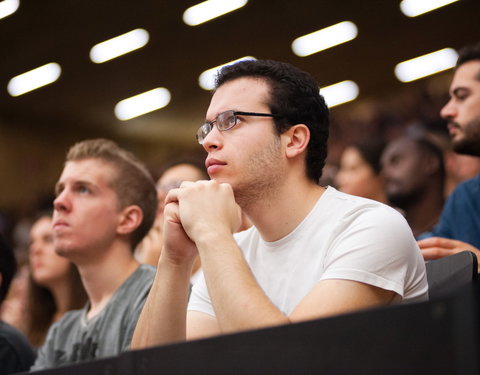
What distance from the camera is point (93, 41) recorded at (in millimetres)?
7035

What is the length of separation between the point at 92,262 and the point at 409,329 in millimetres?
1753

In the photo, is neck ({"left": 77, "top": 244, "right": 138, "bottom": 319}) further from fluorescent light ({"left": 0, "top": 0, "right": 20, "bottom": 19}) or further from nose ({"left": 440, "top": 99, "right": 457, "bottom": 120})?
fluorescent light ({"left": 0, "top": 0, "right": 20, "bottom": 19})

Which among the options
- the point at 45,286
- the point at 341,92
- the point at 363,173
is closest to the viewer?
the point at 45,286

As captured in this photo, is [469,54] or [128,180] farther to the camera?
[469,54]

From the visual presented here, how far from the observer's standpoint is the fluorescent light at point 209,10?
648 cm

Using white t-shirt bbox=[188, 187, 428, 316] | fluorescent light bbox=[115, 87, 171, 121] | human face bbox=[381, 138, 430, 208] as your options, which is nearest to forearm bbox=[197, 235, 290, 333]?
white t-shirt bbox=[188, 187, 428, 316]

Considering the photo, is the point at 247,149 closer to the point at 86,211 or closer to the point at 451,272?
the point at 451,272

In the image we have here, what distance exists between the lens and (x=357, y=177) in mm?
4109

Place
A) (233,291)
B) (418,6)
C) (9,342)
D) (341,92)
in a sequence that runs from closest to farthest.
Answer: (233,291), (9,342), (418,6), (341,92)

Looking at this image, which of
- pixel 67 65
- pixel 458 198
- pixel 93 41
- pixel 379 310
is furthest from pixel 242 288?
pixel 67 65

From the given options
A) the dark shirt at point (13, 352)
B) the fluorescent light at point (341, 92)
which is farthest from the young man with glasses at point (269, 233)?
the fluorescent light at point (341, 92)

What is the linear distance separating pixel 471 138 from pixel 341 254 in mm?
1390

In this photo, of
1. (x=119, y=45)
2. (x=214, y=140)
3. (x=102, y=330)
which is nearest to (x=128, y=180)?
(x=102, y=330)

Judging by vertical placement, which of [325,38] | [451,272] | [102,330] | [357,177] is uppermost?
[325,38]
